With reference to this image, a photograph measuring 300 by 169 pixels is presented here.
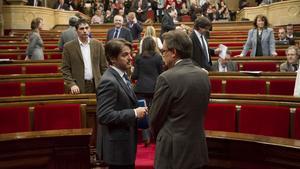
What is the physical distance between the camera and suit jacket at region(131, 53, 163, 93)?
4.73 m

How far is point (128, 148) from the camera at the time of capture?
2.54 metres

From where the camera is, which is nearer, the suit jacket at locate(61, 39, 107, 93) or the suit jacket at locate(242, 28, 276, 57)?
the suit jacket at locate(61, 39, 107, 93)

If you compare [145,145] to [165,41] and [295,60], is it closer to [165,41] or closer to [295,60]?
[295,60]

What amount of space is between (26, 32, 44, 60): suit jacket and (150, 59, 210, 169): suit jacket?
518 centimetres

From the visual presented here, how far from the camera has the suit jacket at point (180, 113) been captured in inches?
88.2

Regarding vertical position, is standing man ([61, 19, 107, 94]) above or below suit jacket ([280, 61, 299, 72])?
above

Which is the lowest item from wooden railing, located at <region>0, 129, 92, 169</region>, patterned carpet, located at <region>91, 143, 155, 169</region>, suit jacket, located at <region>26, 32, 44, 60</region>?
patterned carpet, located at <region>91, 143, 155, 169</region>

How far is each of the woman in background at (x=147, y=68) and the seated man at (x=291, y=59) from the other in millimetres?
1658

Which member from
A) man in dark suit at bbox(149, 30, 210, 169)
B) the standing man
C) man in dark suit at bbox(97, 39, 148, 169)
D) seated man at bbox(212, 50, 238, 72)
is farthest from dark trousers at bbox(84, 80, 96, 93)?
seated man at bbox(212, 50, 238, 72)

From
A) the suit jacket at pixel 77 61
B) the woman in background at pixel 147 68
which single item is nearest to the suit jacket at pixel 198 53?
the woman in background at pixel 147 68

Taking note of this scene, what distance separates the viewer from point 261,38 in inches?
257

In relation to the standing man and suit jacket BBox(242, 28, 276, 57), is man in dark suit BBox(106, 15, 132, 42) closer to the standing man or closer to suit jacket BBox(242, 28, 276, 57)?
suit jacket BBox(242, 28, 276, 57)

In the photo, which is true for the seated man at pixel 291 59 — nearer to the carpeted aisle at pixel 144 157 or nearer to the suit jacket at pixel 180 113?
the carpeted aisle at pixel 144 157

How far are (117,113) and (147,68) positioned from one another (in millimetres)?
2306
